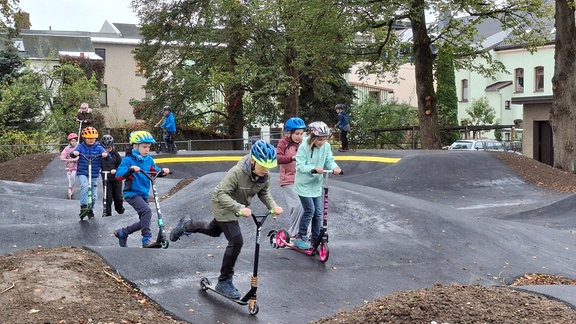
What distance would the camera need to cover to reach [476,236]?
1315cm

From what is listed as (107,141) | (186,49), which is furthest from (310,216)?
(186,49)

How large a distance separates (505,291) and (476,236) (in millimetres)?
5726

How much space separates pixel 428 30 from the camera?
110 feet

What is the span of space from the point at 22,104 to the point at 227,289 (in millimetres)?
34514

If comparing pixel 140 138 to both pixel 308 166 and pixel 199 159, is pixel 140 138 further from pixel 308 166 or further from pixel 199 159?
pixel 199 159

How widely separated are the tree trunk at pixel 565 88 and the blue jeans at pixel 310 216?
62.1ft

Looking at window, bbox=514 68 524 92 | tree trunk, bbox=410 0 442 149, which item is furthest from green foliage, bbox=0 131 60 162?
window, bbox=514 68 524 92

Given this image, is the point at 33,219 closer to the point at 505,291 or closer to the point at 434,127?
the point at 505,291

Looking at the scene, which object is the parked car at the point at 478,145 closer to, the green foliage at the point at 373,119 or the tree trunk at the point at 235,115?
the green foliage at the point at 373,119

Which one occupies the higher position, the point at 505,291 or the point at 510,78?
the point at 510,78

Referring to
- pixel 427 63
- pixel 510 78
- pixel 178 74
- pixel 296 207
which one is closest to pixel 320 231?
pixel 296 207

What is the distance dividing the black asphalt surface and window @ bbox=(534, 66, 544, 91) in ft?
126

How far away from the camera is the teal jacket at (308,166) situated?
10602mm

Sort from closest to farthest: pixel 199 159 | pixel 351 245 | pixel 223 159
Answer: pixel 351 245
pixel 199 159
pixel 223 159
